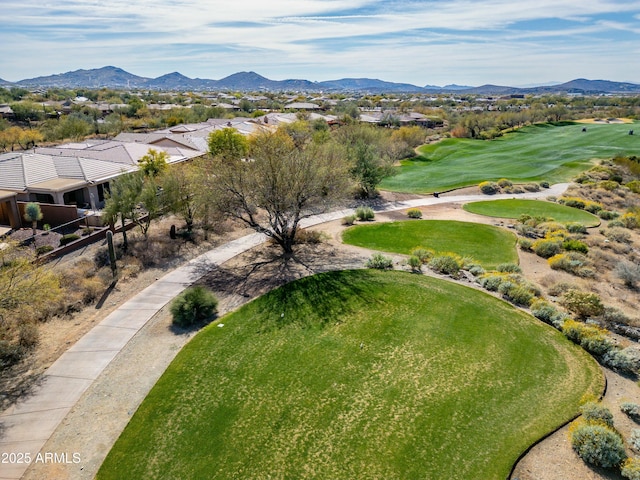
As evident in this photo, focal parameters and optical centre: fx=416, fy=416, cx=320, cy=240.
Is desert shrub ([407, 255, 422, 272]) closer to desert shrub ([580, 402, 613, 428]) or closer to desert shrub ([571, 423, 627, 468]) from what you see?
desert shrub ([580, 402, 613, 428])

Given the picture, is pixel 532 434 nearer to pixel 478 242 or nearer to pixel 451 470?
pixel 451 470

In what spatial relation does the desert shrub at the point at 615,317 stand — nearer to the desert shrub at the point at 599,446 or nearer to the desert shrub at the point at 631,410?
the desert shrub at the point at 631,410

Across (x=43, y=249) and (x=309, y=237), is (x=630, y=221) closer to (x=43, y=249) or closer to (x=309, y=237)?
(x=309, y=237)

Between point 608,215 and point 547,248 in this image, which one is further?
point 608,215

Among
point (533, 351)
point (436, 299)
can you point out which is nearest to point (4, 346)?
point (436, 299)

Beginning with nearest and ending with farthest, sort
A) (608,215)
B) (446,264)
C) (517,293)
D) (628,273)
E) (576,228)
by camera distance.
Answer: (517,293) → (628,273) → (446,264) → (576,228) → (608,215)

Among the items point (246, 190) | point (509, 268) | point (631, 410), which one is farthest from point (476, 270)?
point (246, 190)
